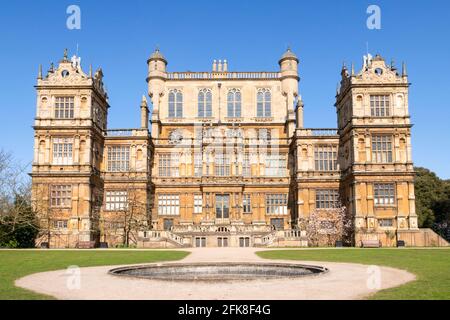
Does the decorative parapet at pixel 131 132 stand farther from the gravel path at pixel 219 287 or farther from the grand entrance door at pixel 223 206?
the gravel path at pixel 219 287

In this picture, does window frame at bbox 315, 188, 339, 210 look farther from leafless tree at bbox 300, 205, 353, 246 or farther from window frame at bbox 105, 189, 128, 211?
window frame at bbox 105, 189, 128, 211

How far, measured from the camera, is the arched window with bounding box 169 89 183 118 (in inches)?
2367

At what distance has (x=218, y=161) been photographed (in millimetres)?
55031

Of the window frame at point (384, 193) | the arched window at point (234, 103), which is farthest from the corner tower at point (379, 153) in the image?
the arched window at point (234, 103)

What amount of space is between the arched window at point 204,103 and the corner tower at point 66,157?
1398 cm

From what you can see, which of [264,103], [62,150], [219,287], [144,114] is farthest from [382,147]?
[219,287]

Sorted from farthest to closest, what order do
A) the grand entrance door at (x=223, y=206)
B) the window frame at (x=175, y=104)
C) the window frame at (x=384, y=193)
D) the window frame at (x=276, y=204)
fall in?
the window frame at (x=175, y=104)
the window frame at (x=276, y=204)
the grand entrance door at (x=223, y=206)
the window frame at (x=384, y=193)

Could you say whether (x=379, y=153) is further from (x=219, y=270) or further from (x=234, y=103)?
(x=219, y=270)

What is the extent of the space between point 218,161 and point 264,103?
34.8 ft

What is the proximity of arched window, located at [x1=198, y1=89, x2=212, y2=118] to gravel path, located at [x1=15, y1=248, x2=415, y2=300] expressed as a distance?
41447 mm

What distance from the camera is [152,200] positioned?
5406cm

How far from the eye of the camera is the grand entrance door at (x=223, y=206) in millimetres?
53219

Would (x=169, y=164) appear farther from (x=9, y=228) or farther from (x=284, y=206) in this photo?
(x=9, y=228)

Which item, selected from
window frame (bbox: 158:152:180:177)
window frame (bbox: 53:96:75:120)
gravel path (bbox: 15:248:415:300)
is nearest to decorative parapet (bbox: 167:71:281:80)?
window frame (bbox: 158:152:180:177)
